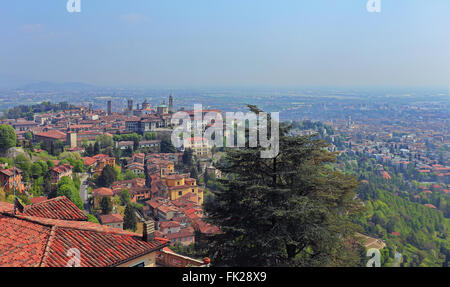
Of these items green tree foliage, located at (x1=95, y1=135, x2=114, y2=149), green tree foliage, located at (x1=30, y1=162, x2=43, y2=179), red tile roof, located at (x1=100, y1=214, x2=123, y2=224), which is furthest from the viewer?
green tree foliage, located at (x1=95, y1=135, x2=114, y2=149)

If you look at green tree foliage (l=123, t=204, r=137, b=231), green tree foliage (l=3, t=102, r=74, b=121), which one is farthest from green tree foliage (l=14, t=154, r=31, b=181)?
green tree foliage (l=3, t=102, r=74, b=121)

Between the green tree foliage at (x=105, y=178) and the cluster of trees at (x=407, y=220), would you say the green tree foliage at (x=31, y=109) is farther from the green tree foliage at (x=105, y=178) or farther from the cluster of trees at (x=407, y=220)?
the cluster of trees at (x=407, y=220)

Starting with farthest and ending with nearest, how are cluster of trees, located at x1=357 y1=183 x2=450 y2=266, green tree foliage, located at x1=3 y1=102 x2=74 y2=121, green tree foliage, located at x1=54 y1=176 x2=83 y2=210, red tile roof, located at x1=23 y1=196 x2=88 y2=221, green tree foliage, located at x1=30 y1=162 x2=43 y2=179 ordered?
1. green tree foliage, located at x1=3 y1=102 x2=74 y2=121
2. cluster of trees, located at x1=357 y1=183 x2=450 y2=266
3. green tree foliage, located at x1=30 y1=162 x2=43 y2=179
4. green tree foliage, located at x1=54 y1=176 x2=83 y2=210
5. red tile roof, located at x1=23 y1=196 x2=88 y2=221

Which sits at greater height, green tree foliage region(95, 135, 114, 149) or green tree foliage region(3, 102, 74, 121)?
green tree foliage region(3, 102, 74, 121)

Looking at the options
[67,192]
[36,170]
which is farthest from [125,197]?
[67,192]

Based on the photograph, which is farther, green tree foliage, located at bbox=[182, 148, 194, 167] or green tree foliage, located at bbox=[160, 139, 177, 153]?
green tree foliage, located at bbox=[160, 139, 177, 153]

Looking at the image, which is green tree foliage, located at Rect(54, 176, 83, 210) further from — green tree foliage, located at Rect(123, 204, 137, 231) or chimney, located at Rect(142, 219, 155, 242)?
A: chimney, located at Rect(142, 219, 155, 242)
